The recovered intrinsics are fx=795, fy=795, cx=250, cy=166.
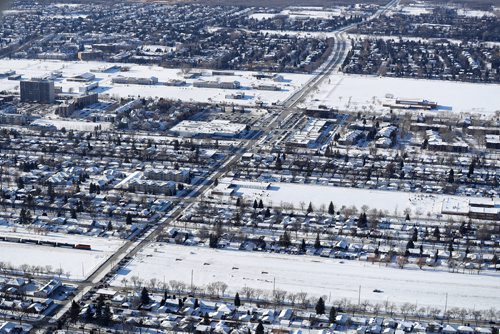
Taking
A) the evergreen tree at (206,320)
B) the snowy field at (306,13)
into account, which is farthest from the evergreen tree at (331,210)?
the snowy field at (306,13)

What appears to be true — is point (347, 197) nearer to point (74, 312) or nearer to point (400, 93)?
point (74, 312)

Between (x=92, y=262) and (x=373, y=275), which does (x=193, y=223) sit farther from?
(x=373, y=275)

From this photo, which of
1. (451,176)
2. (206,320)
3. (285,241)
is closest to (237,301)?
(206,320)

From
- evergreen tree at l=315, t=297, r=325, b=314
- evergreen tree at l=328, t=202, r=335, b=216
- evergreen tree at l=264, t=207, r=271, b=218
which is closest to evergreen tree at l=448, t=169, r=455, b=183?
evergreen tree at l=328, t=202, r=335, b=216

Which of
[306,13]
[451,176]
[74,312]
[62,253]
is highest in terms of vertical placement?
[306,13]

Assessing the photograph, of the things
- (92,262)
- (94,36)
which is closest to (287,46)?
(94,36)

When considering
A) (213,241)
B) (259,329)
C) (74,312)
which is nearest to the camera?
(259,329)
